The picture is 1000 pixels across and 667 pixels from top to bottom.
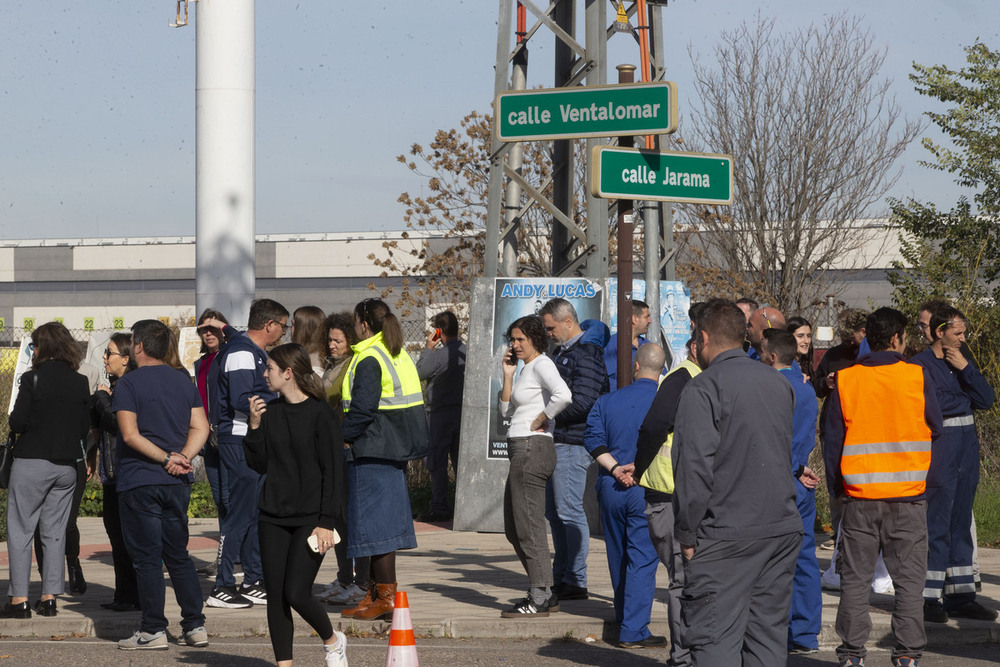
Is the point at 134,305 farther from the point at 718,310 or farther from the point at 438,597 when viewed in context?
the point at 718,310

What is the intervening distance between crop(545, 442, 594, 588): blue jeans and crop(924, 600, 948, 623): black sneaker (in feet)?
7.28

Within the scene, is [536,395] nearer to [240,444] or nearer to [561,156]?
[240,444]

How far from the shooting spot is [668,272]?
13852mm

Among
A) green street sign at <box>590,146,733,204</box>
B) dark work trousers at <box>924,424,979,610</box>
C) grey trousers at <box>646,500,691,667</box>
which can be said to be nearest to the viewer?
grey trousers at <box>646,500,691,667</box>

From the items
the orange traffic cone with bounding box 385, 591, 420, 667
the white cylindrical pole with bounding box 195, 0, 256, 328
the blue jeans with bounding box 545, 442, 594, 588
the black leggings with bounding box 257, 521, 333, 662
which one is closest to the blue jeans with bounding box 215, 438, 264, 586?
the blue jeans with bounding box 545, 442, 594, 588

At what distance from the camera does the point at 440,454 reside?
44.7 feet

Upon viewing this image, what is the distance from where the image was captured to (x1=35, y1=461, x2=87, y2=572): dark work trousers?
351 inches

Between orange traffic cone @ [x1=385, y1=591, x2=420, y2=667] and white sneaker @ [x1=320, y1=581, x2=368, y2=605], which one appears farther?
white sneaker @ [x1=320, y1=581, x2=368, y2=605]

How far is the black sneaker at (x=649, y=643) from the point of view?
7.56m

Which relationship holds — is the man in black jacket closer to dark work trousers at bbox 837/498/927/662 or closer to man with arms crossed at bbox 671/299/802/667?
dark work trousers at bbox 837/498/927/662

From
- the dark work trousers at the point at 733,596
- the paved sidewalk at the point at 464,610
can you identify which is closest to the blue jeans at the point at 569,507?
the paved sidewalk at the point at 464,610

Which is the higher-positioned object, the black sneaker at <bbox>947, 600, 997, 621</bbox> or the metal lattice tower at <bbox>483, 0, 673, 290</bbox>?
the metal lattice tower at <bbox>483, 0, 673, 290</bbox>

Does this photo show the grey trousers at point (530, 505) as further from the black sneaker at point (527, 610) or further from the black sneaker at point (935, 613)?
the black sneaker at point (935, 613)

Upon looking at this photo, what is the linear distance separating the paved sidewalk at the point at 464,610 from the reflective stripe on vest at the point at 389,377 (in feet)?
4.51
